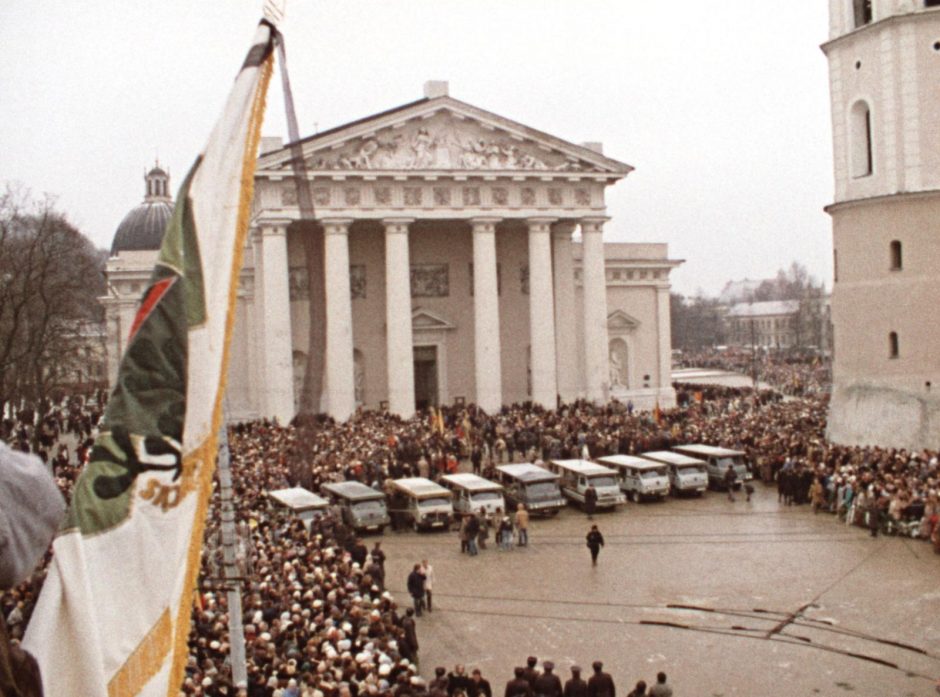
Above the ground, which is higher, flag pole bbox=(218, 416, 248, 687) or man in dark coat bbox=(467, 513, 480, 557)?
flag pole bbox=(218, 416, 248, 687)

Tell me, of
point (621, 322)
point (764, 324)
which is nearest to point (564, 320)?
point (621, 322)

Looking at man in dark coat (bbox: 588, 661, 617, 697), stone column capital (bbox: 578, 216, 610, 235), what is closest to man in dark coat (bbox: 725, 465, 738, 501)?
man in dark coat (bbox: 588, 661, 617, 697)

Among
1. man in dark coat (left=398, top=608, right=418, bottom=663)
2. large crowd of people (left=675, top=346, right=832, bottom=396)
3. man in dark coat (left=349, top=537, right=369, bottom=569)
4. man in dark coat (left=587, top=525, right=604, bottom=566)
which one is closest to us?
man in dark coat (left=398, top=608, right=418, bottom=663)

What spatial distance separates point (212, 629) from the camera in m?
15.1

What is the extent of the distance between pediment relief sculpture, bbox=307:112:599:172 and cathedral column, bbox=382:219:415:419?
118 inches

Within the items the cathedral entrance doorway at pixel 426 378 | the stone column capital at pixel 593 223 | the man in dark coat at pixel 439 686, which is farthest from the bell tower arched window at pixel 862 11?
the man in dark coat at pixel 439 686

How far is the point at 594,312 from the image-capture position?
170 ft

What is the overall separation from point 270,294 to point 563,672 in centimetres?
3344

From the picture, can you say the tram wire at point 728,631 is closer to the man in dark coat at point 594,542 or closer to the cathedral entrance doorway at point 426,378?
the man in dark coat at point 594,542

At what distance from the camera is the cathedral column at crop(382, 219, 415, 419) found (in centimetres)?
4900

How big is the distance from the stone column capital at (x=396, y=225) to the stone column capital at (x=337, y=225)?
1694 millimetres

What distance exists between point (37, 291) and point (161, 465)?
40.2m

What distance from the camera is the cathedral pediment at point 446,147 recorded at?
155 feet

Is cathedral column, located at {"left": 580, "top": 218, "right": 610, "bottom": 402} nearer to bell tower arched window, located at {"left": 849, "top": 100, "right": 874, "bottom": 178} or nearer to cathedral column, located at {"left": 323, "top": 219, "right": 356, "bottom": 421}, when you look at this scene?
cathedral column, located at {"left": 323, "top": 219, "right": 356, "bottom": 421}
